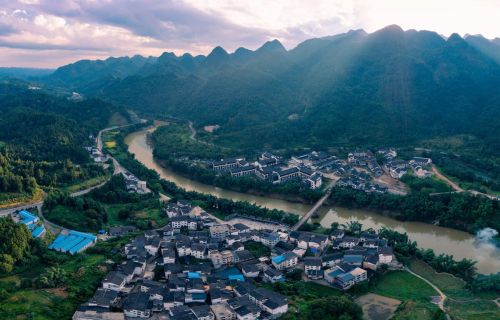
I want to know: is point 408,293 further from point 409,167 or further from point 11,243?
point 409,167

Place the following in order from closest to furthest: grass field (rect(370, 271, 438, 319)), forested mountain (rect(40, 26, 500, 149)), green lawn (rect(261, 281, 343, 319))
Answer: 1. grass field (rect(370, 271, 438, 319))
2. green lawn (rect(261, 281, 343, 319))
3. forested mountain (rect(40, 26, 500, 149))

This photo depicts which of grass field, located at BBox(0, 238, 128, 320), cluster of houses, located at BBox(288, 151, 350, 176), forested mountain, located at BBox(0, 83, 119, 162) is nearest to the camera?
grass field, located at BBox(0, 238, 128, 320)

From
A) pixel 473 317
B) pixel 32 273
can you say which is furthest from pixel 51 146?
pixel 473 317

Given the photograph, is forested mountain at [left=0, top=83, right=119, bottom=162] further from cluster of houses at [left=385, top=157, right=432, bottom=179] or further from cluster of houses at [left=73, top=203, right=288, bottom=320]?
cluster of houses at [left=385, top=157, right=432, bottom=179]

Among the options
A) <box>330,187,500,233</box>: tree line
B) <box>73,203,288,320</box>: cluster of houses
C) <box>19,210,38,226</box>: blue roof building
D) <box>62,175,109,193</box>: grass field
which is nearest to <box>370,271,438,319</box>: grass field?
<box>73,203,288,320</box>: cluster of houses

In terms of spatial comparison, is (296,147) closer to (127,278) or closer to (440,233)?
(440,233)

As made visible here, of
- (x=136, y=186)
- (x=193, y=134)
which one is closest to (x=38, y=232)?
(x=136, y=186)
